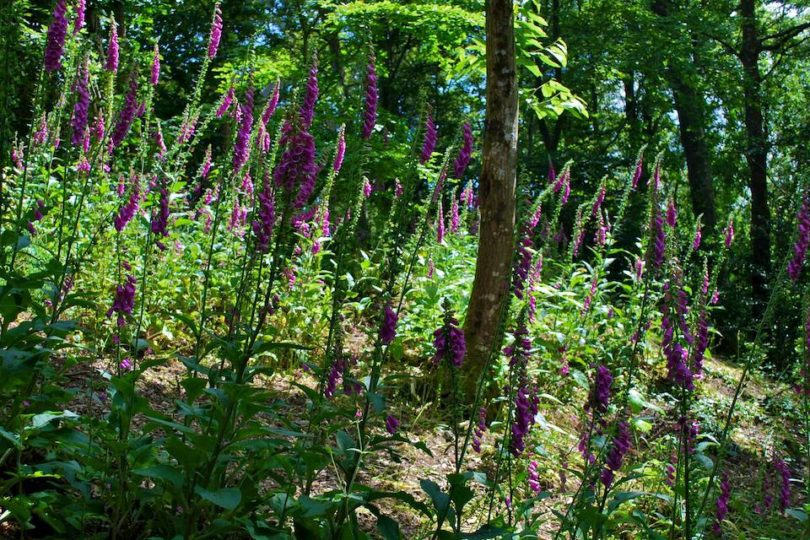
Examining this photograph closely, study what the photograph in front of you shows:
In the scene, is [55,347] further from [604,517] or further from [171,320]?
[171,320]

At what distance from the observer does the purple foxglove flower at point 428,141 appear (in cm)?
280

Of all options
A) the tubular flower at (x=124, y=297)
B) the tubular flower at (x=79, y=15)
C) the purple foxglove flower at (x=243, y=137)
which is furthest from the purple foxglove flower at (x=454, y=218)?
the tubular flower at (x=124, y=297)

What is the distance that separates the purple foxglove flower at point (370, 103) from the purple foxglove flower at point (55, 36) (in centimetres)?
141

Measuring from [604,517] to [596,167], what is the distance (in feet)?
53.1

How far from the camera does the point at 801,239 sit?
2955 mm

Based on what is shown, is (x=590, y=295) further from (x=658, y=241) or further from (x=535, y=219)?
(x=658, y=241)

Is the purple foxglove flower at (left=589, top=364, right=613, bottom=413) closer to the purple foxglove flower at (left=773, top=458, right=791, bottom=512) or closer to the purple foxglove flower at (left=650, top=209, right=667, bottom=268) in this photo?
the purple foxglove flower at (left=650, top=209, right=667, bottom=268)

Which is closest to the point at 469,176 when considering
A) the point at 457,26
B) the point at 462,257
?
the point at 457,26

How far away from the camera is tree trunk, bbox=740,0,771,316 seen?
14.1m

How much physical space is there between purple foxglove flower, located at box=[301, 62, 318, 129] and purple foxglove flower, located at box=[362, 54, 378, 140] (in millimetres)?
209

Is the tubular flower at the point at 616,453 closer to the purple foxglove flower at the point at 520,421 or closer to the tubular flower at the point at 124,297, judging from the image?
the purple foxglove flower at the point at 520,421

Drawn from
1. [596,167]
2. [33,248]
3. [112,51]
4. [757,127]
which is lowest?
[33,248]

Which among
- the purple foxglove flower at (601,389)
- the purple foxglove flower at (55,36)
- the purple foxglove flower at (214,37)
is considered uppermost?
the purple foxglove flower at (214,37)

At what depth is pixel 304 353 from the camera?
17.5 ft
